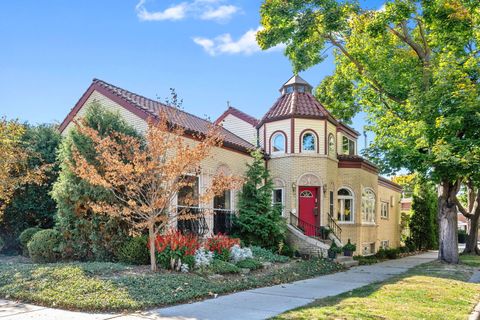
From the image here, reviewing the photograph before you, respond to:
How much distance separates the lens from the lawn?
7.55 meters

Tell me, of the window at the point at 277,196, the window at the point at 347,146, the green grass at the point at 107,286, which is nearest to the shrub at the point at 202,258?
the green grass at the point at 107,286

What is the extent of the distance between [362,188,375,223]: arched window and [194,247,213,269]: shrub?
1309 cm

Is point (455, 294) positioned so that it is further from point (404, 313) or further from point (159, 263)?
point (159, 263)

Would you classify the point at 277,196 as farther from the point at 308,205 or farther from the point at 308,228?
the point at 308,228

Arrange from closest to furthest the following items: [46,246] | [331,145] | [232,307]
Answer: [232,307]
[46,246]
[331,145]

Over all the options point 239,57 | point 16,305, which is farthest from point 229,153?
point 16,305

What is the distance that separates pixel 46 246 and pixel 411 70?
53.8ft

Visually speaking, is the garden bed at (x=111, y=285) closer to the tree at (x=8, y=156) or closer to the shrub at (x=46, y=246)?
the shrub at (x=46, y=246)

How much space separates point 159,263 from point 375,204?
54.4 ft

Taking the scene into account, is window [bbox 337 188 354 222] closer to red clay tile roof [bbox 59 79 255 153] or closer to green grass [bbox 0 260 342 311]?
red clay tile roof [bbox 59 79 255 153]

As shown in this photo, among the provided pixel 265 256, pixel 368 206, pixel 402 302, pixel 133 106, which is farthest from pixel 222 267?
pixel 368 206

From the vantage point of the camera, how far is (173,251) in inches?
438

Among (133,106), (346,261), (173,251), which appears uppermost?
(133,106)

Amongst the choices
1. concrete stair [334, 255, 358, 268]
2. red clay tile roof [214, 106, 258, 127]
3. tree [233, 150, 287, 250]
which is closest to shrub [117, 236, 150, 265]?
tree [233, 150, 287, 250]
